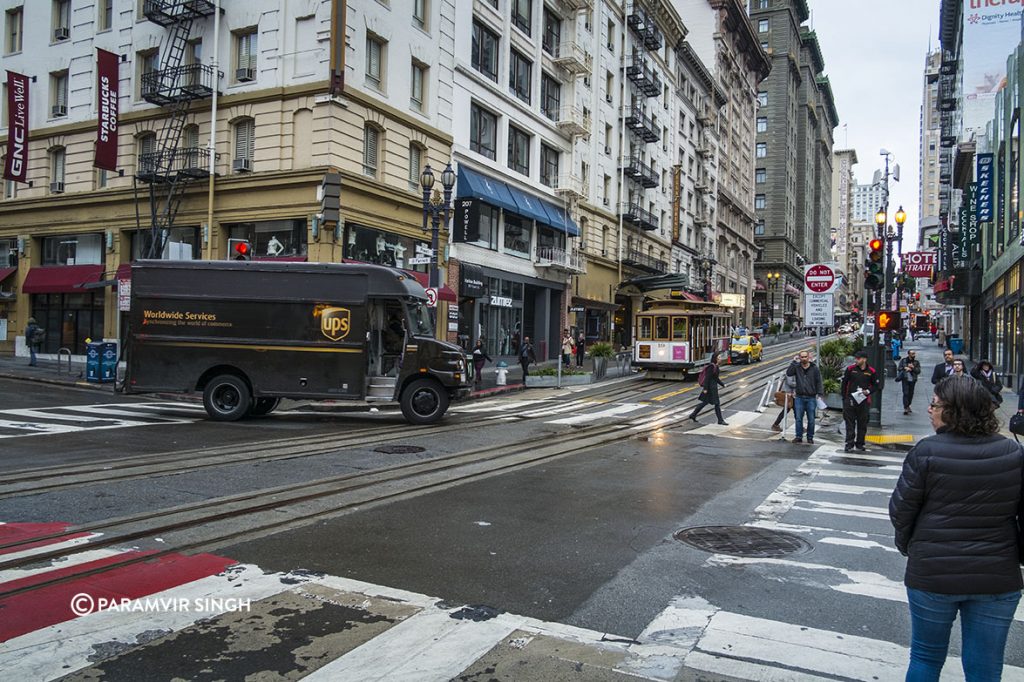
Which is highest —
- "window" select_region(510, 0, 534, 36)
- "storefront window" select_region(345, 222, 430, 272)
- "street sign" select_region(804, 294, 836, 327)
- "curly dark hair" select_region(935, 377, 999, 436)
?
"window" select_region(510, 0, 534, 36)

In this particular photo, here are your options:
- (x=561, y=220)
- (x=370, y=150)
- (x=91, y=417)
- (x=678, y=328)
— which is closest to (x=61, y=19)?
(x=370, y=150)

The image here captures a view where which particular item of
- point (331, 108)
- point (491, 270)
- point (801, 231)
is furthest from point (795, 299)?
point (331, 108)

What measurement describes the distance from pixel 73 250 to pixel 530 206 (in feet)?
65.8

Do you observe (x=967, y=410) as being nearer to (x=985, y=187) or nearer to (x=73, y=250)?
(x=985, y=187)

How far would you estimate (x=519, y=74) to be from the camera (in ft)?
123

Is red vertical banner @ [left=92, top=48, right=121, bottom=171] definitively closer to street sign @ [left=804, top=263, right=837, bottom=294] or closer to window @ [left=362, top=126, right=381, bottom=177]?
window @ [left=362, top=126, right=381, bottom=177]

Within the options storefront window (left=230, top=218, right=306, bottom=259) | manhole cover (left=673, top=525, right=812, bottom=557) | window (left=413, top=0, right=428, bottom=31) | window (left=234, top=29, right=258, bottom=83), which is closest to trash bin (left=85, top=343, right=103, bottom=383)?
storefront window (left=230, top=218, right=306, bottom=259)

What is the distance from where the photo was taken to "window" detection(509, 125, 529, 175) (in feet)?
121

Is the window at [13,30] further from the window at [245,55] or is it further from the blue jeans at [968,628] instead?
the blue jeans at [968,628]

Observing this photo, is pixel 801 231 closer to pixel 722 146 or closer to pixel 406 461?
pixel 722 146

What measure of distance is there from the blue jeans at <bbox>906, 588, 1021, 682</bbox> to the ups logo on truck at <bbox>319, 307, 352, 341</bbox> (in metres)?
13.5

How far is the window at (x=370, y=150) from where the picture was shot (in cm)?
2683

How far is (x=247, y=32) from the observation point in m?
26.8

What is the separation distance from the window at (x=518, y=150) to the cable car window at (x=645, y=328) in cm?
1103
